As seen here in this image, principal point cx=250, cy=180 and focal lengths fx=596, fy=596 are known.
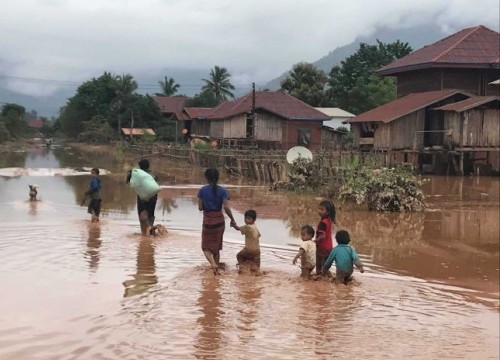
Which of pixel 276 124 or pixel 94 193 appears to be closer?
pixel 94 193

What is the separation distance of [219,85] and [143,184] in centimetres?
6974

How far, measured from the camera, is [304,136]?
44.2 m

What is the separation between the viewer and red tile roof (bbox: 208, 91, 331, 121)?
43594 mm

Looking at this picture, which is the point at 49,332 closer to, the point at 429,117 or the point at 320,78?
the point at 429,117

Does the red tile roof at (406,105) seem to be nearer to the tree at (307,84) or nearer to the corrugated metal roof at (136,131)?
the tree at (307,84)

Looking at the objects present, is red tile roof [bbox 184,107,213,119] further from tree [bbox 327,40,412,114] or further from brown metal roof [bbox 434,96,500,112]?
brown metal roof [bbox 434,96,500,112]

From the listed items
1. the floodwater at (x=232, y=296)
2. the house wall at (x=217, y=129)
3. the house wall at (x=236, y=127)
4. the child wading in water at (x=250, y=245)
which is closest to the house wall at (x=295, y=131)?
the house wall at (x=236, y=127)

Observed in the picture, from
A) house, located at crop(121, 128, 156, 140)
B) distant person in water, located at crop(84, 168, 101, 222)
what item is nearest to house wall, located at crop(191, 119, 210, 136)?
house, located at crop(121, 128, 156, 140)

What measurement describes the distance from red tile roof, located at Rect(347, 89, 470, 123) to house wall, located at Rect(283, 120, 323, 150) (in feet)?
35.9

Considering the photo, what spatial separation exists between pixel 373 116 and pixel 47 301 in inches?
1059

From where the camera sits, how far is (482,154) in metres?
29.7

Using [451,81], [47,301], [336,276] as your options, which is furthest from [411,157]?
[47,301]

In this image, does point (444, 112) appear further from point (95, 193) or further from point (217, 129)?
point (217, 129)

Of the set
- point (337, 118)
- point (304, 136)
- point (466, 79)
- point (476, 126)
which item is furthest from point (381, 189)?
point (337, 118)
